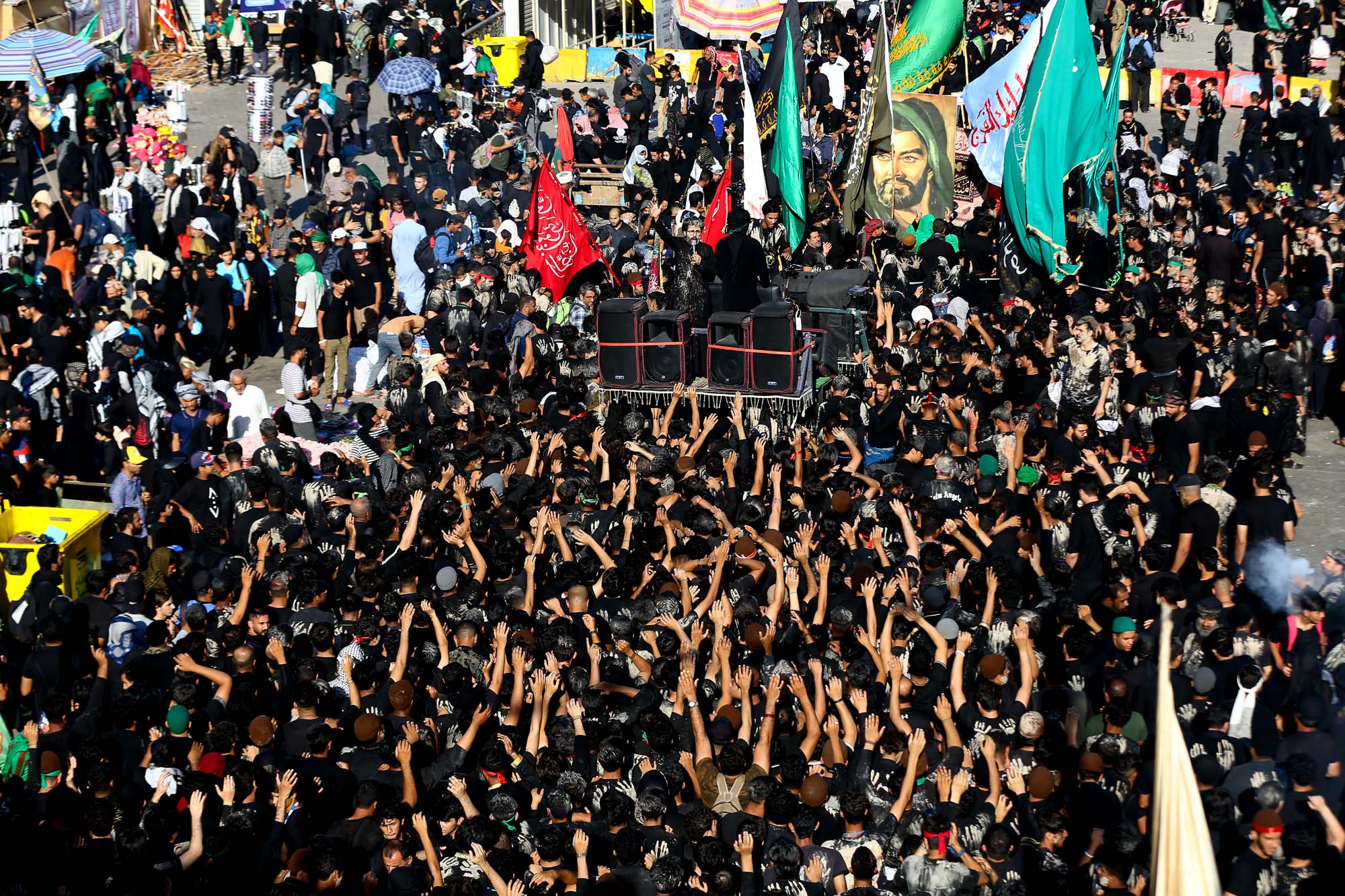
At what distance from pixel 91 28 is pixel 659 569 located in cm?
2349

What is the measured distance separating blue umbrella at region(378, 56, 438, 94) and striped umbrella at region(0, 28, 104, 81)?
4.37 metres

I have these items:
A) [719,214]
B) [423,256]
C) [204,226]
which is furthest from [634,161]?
[204,226]

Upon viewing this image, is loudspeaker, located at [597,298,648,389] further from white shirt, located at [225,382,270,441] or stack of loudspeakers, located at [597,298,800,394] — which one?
white shirt, located at [225,382,270,441]

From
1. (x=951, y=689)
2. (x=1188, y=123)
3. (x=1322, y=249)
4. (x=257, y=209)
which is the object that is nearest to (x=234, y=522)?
(x=951, y=689)

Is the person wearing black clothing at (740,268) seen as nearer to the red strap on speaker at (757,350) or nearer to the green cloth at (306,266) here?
the red strap on speaker at (757,350)

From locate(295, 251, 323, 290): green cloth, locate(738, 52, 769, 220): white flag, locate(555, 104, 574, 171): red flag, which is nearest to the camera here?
locate(295, 251, 323, 290): green cloth

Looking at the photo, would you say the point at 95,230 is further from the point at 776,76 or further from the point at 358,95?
the point at 776,76

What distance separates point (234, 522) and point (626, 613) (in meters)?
3.68

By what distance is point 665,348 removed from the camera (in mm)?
14430

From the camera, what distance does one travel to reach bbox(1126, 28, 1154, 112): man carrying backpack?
26219 millimetres

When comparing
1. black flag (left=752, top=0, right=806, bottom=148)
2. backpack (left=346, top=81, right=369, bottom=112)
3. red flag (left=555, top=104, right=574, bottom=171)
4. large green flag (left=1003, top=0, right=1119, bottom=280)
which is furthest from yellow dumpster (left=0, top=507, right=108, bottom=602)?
backpack (left=346, top=81, right=369, bottom=112)

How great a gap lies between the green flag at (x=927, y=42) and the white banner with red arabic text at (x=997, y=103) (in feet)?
6.84

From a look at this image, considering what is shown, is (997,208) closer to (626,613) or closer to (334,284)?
(334,284)

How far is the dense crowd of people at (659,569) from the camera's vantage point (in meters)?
8.00
